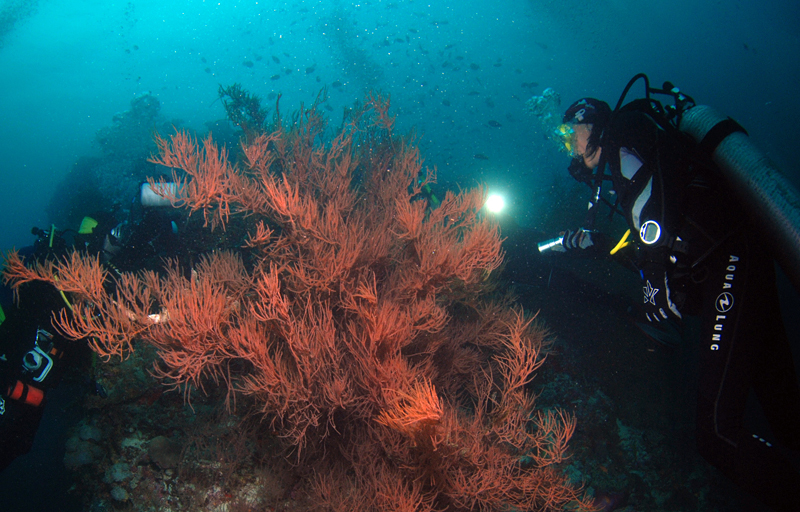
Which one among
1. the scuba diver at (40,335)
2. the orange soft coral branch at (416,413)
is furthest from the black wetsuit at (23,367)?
the orange soft coral branch at (416,413)

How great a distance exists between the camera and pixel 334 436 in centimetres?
288

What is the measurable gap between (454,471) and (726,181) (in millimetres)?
3237

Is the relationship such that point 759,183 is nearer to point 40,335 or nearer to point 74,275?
point 74,275

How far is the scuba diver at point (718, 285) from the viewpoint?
86.0 inches

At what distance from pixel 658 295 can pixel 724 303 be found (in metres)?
0.47

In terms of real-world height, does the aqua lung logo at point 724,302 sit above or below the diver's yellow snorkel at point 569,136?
below

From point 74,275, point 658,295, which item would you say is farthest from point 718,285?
point 74,275

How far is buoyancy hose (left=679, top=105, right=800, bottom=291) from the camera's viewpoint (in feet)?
6.52

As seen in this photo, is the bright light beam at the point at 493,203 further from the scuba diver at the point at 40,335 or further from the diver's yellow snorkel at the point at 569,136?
the scuba diver at the point at 40,335

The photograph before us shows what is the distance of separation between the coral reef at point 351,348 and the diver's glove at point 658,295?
1128mm

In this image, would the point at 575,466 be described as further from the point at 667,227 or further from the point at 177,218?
the point at 177,218

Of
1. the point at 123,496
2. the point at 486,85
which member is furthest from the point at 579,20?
the point at 123,496

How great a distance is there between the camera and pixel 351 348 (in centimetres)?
268

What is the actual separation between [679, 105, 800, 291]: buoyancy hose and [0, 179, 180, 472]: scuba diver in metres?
5.72
